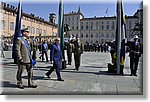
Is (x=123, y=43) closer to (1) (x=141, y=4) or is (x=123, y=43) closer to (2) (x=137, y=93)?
(1) (x=141, y=4)

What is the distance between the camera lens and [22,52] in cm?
687

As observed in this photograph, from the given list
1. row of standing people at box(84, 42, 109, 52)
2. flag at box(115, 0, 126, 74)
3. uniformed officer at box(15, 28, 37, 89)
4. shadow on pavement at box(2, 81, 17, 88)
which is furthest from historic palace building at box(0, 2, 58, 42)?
uniformed officer at box(15, 28, 37, 89)

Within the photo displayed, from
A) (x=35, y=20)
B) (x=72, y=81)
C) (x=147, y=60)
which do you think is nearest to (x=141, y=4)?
(x=147, y=60)

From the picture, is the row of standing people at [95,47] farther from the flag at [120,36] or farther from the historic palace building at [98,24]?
the flag at [120,36]

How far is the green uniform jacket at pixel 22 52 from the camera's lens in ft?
22.3

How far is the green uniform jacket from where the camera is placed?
678 cm

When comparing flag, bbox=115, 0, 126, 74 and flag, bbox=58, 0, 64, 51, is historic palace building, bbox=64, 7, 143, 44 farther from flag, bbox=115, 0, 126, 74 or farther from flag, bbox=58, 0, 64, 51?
flag, bbox=58, 0, 64, 51

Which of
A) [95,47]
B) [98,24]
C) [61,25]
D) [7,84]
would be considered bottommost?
[7,84]

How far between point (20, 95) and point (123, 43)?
16.8 ft

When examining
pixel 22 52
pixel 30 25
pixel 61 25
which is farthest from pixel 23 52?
pixel 30 25

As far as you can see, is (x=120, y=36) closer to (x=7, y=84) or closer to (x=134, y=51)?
(x=134, y=51)

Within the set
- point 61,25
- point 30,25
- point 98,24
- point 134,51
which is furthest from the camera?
point 30,25

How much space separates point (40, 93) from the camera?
21.5 feet

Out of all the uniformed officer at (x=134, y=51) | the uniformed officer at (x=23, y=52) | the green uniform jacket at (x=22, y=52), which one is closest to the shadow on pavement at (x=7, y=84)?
the uniformed officer at (x=23, y=52)
